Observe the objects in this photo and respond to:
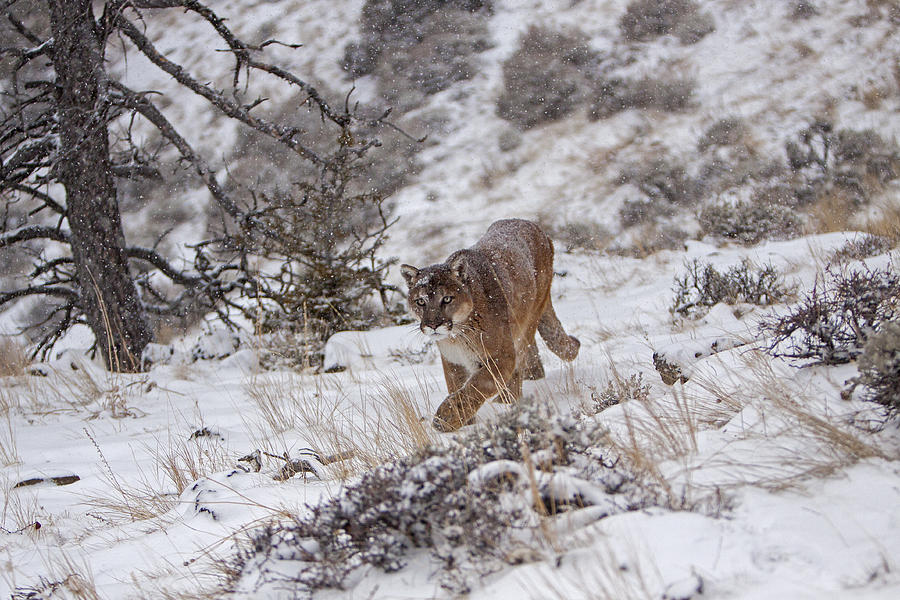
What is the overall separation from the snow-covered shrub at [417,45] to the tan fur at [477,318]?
1669cm

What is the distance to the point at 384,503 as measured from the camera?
2010 mm

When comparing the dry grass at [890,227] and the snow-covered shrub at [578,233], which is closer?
the dry grass at [890,227]

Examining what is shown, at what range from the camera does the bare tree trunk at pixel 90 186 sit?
745 centimetres

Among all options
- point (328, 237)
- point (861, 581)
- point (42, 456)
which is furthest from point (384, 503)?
point (328, 237)

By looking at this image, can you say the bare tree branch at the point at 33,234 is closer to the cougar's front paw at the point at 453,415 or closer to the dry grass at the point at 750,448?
the cougar's front paw at the point at 453,415

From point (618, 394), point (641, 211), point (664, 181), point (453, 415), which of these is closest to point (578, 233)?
point (641, 211)

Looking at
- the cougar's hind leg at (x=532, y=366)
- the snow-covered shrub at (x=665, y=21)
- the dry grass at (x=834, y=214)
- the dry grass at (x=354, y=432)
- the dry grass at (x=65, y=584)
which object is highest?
the snow-covered shrub at (x=665, y=21)

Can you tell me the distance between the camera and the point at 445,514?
193cm

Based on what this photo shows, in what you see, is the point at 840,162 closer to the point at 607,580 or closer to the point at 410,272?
the point at 410,272

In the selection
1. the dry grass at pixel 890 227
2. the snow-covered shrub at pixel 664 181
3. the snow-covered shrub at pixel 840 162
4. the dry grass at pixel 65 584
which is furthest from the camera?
the snow-covered shrub at pixel 664 181

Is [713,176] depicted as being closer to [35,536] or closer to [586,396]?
[586,396]

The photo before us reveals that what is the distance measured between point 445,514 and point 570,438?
0.55m

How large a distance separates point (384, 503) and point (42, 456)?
3.96 m

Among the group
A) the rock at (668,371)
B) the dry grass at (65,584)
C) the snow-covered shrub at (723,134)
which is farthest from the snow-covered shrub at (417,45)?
the dry grass at (65,584)
